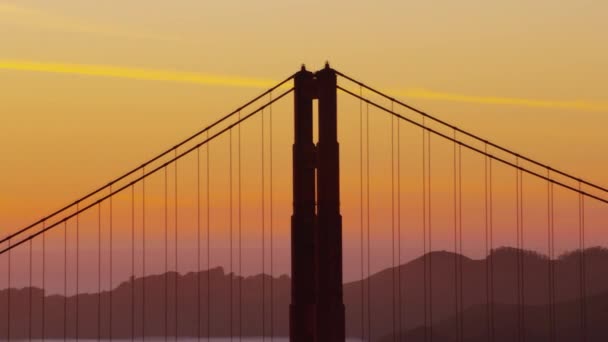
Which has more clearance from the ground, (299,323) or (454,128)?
(454,128)

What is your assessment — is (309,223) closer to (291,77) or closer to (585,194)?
(291,77)

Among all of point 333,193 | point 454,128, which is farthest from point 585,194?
point 333,193

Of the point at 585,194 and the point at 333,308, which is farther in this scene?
the point at 585,194

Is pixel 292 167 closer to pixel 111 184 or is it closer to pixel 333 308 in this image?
pixel 333 308

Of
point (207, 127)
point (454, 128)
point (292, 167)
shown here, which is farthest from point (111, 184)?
point (454, 128)

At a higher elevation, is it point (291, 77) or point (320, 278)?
point (291, 77)

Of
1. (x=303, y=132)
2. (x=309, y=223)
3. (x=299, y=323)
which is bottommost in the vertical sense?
(x=299, y=323)
